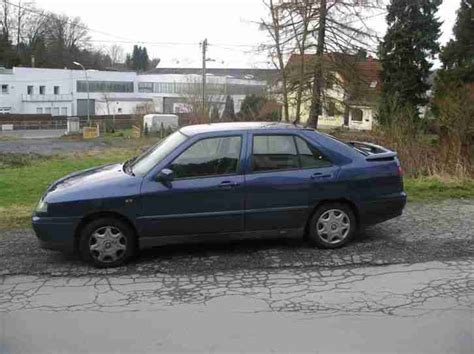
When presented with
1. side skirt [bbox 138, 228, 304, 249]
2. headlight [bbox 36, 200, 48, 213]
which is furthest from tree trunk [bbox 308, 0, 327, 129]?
headlight [bbox 36, 200, 48, 213]

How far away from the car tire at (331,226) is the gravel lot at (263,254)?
0.11 m

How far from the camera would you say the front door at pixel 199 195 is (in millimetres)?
5832

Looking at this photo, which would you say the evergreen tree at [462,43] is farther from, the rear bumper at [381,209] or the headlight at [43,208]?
the headlight at [43,208]

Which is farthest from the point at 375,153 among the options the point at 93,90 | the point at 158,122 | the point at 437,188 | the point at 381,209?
the point at 93,90

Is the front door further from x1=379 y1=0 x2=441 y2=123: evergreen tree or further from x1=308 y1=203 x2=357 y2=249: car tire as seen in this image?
x1=379 y1=0 x2=441 y2=123: evergreen tree

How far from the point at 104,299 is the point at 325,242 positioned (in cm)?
263

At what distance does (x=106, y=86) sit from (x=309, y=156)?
9204 centimetres

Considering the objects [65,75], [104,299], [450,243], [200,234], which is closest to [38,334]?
[104,299]

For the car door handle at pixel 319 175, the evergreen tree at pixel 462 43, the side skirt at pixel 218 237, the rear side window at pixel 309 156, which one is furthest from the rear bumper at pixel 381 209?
Answer: the evergreen tree at pixel 462 43

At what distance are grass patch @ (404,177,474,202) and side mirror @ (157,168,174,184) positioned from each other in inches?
189

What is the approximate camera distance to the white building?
82000mm

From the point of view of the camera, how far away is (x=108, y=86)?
9488 cm

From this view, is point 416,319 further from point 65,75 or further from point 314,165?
point 65,75

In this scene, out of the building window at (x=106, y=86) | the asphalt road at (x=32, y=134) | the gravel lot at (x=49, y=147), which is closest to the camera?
the gravel lot at (x=49, y=147)
